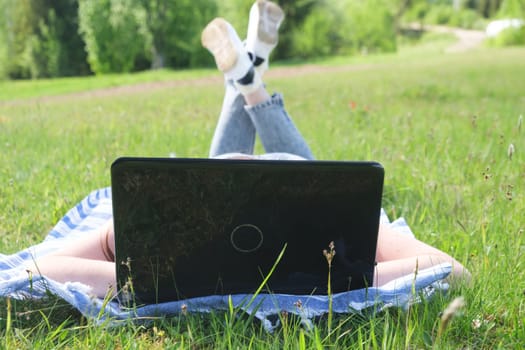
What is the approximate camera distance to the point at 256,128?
10.5 ft

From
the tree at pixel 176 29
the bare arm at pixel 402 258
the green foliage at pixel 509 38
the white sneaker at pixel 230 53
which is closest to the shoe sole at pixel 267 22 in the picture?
the white sneaker at pixel 230 53

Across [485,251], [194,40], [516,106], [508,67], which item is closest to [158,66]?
[194,40]

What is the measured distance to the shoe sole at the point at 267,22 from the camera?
334cm

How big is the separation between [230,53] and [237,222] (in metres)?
1.63

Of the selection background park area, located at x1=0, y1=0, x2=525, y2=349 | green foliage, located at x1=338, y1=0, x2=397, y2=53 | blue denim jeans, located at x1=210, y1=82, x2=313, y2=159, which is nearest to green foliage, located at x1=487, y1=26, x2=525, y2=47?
green foliage, located at x1=338, y1=0, x2=397, y2=53

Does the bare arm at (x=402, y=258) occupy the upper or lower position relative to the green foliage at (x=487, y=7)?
lower

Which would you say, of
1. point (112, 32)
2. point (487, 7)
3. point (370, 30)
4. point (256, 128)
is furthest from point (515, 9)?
point (256, 128)

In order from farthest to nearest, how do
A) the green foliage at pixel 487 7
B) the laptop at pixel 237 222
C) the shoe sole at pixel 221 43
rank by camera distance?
the green foliage at pixel 487 7 → the shoe sole at pixel 221 43 → the laptop at pixel 237 222

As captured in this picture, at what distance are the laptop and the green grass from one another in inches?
6.1

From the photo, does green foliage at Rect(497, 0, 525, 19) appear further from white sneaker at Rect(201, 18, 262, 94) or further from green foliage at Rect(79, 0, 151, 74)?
white sneaker at Rect(201, 18, 262, 94)

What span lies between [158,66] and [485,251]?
30.0m

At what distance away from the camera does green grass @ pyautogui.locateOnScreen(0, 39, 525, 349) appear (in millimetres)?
1671

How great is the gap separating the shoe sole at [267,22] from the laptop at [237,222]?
1.95m

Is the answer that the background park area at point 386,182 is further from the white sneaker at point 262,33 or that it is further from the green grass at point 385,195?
the white sneaker at point 262,33
